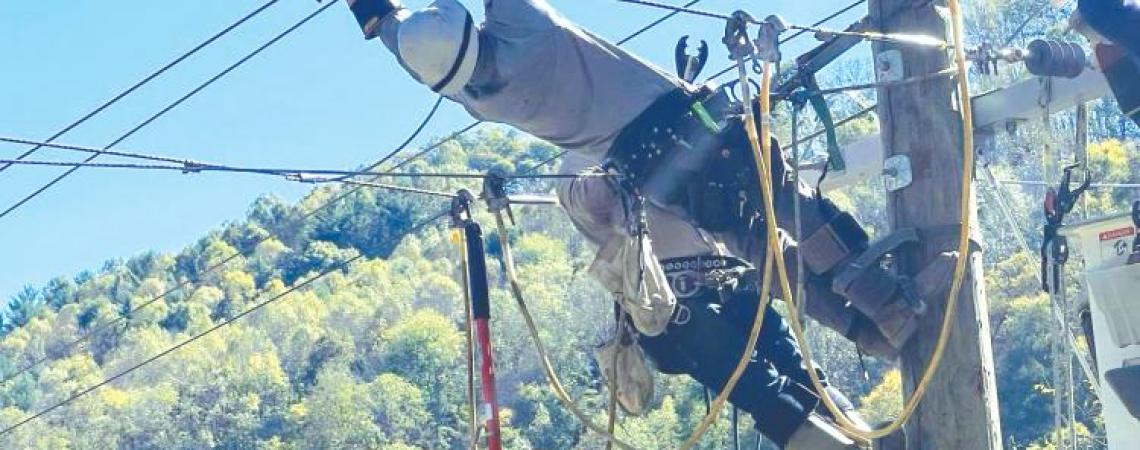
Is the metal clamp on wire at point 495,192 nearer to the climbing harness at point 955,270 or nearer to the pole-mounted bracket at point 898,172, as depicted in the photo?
the climbing harness at point 955,270

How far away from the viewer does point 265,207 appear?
113000mm

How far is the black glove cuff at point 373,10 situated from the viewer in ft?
24.6

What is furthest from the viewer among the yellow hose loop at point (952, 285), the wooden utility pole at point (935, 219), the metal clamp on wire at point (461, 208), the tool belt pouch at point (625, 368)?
the tool belt pouch at point (625, 368)

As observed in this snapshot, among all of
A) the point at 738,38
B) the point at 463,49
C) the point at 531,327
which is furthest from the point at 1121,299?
the point at 463,49

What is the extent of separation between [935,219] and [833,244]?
45 centimetres

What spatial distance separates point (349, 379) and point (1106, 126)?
43.3m

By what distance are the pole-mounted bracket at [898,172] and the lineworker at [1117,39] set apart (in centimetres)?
83

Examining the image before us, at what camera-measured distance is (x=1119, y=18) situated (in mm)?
7074

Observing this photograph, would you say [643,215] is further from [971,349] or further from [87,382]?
[87,382]

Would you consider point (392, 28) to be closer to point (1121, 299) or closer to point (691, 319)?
point (691, 319)

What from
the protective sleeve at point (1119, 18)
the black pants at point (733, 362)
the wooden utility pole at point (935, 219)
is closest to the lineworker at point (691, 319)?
the black pants at point (733, 362)

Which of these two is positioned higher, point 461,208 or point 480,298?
point 461,208

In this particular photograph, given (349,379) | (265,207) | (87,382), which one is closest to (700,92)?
(349,379)

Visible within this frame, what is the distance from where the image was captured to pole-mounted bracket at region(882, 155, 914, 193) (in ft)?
24.6
